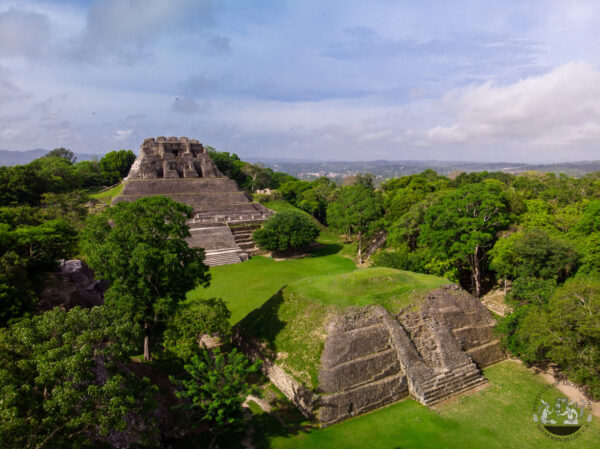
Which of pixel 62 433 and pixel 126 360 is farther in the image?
pixel 126 360

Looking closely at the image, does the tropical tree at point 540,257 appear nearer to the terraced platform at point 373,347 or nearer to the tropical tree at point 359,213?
the terraced platform at point 373,347

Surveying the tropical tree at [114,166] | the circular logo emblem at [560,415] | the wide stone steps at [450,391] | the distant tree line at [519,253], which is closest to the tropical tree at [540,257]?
the distant tree line at [519,253]

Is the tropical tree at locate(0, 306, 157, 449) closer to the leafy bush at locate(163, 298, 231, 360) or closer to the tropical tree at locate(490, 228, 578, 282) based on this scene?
the leafy bush at locate(163, 298, 231, 360)

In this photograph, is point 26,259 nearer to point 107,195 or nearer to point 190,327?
point 190,327

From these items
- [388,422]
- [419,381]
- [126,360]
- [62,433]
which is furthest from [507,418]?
[62,433]

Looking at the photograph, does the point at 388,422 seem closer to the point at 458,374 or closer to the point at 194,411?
the point at 458,374

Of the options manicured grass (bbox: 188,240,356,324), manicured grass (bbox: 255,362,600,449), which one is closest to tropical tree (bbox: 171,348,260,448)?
manicured grass (bbox: 255,362,600,449)
